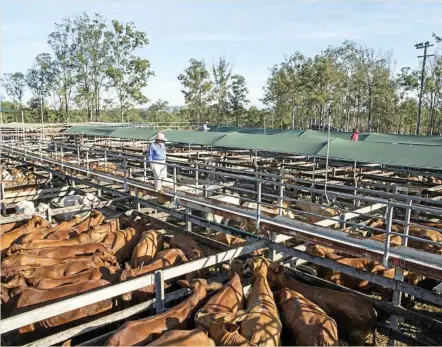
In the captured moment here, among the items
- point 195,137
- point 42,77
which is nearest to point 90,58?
point 42,77

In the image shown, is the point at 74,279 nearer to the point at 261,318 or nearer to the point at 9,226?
the point at 261,318

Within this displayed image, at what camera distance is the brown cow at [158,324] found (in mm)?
4168

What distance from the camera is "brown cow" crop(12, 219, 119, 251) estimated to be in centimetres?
728

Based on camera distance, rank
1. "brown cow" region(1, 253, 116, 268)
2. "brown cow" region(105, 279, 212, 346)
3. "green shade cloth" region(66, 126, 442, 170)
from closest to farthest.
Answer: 1. "brown cow" region(105, 279, 212, 346)
2. "brown cow" region(1, 253, 116, 268)
3. "green shade cloth" region(66, 126, 442, 170)

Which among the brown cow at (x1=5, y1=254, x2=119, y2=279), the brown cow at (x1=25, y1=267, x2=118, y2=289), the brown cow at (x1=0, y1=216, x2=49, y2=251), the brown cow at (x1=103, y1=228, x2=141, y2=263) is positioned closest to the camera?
the brown cow at (x1=25, y1=267, x2=118, y2=289)

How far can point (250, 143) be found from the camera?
15.8m

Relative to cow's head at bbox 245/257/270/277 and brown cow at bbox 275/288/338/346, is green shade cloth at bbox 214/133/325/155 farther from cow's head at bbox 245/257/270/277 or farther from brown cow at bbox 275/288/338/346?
brown cow at bbox 275/288/338/346

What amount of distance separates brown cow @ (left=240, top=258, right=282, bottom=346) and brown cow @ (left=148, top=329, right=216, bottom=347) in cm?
50

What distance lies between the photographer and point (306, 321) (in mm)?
4707

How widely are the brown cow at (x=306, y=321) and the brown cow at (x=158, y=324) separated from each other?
1.13m

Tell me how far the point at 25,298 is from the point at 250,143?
11619mm

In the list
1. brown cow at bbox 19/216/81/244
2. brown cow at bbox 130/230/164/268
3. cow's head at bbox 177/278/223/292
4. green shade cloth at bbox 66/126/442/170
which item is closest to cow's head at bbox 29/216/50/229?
brown cow at bbox 19/216/81/244

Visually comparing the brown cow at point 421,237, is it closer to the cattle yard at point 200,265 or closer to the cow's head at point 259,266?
the cattle yard at point 200,265

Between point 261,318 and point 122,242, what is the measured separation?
4115 mm
